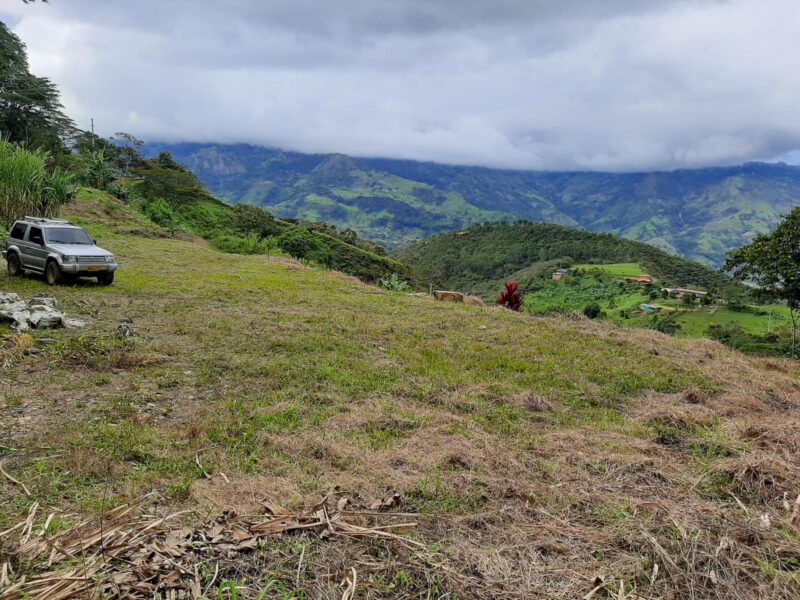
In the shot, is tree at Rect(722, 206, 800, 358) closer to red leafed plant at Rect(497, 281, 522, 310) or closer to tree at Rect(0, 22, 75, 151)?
red leafed plant at Rect(497, 281, 522, 310)

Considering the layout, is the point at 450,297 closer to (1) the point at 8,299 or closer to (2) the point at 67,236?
(2) the point at 67,236

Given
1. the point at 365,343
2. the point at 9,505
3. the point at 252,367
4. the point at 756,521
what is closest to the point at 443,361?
the point at 365,343

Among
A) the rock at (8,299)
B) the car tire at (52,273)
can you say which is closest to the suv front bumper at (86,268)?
the car tire at (52,273)

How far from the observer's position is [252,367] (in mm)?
8102

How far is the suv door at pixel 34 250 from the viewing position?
14.7 m

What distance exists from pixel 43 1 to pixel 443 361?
456 inches

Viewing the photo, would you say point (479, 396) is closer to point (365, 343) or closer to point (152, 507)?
point (365, 343)

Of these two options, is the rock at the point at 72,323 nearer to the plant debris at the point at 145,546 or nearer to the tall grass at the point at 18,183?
the plant debris at the point at 145,546

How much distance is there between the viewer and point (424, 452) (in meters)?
5.26

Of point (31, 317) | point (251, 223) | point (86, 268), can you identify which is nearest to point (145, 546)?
point (31, 317)

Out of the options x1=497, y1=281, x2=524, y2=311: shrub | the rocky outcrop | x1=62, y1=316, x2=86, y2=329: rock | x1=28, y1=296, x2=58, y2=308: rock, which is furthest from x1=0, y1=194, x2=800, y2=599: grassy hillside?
x1=497, y1=281, x2=524, y2=311: shrub

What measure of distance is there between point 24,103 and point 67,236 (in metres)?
37.7

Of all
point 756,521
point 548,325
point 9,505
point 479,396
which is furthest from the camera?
point 548,325

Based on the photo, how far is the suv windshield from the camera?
14841 mm
